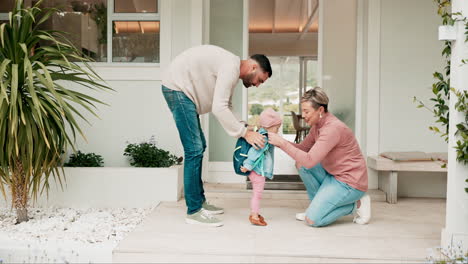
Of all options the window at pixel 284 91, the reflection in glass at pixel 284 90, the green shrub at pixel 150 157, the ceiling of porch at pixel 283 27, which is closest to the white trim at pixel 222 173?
the green shrub at pixel 150 157

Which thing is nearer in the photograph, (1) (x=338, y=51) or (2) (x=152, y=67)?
(2) (x=152, y=67)

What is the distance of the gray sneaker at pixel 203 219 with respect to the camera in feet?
10.3

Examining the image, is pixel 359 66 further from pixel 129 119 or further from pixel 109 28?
pixel 109 28

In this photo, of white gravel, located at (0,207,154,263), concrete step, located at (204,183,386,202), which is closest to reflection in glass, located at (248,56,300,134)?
concrete step, located at (204,183,386,202)

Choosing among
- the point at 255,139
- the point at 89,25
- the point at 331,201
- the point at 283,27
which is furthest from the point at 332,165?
the point at 283,27

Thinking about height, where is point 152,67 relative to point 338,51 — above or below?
below

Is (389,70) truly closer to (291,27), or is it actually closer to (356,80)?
(356,80)

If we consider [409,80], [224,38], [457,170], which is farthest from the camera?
[224,38]

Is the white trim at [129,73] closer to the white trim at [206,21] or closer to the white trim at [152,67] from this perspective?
the white trim at [152,67]

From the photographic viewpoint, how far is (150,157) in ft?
13.8

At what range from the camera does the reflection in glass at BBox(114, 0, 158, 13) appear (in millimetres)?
4574

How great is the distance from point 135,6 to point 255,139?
2284 mm

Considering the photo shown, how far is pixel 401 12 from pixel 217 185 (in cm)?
236

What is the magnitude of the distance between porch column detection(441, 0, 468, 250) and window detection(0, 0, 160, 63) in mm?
2764
